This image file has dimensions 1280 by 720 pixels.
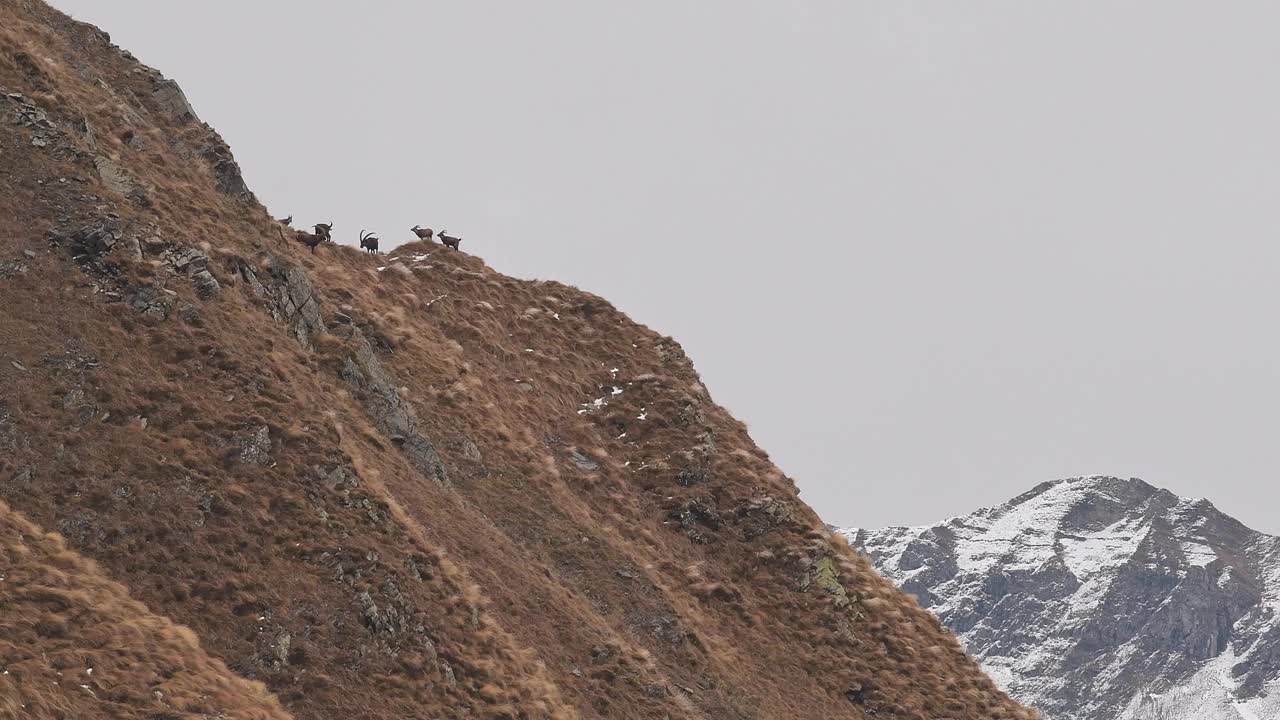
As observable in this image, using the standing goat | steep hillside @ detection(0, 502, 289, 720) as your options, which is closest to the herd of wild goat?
the standing goat

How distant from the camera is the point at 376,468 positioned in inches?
1257

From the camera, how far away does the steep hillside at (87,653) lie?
66.2 ft

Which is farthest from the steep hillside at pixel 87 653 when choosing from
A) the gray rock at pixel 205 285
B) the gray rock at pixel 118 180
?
the gray rock at pixel 118 180

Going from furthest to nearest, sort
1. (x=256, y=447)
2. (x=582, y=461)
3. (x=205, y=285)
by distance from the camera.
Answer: (x=582, y=461) < (x=205, y=285) < (x=256, y=447)

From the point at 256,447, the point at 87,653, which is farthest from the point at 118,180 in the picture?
the point at 87,653

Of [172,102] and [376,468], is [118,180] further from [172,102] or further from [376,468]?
[376,468]

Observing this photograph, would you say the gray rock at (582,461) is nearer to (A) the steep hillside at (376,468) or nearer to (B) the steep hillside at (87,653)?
(A) the steep hillside at (376,468)

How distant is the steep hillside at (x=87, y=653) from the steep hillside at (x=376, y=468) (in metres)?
1.30

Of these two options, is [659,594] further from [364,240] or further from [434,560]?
[364,240]

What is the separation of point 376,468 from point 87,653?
37.3ft

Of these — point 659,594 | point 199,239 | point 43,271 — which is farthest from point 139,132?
point 659,594

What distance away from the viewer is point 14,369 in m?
27.3

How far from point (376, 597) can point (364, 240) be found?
84.3ft

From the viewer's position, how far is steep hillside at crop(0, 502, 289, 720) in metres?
20.2
